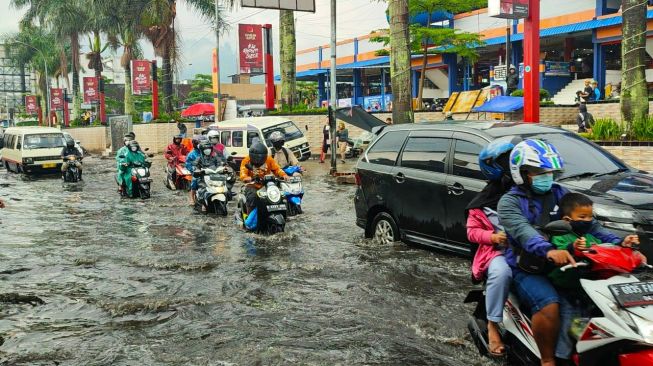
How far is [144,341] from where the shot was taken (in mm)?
5477

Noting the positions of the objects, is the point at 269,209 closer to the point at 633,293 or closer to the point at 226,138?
the point at 633,293

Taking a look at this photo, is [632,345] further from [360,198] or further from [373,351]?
[360,198]

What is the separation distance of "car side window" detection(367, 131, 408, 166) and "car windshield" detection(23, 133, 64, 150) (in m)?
20.0

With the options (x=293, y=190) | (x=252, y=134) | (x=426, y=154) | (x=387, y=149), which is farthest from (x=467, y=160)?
(x=252, y=134)

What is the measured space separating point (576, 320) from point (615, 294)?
1.29ft

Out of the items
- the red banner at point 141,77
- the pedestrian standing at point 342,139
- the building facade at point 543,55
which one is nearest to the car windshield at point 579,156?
the pedestrian standing at point 342,139

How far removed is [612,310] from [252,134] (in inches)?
794

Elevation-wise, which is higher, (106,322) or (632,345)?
(632,345)

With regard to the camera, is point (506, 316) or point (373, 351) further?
point (373, 351)

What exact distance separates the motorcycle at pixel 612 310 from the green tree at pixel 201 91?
81.1 m

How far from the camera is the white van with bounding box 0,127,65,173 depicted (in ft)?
81.3

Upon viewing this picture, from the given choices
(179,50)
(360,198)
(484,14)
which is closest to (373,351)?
(360,198)

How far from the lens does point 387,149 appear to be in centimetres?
873

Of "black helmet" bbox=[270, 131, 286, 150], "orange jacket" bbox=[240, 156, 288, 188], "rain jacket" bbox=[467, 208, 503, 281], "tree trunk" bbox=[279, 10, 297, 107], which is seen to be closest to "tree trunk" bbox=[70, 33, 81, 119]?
"tree trunk" bbox=[279, 10, 297, 107]
